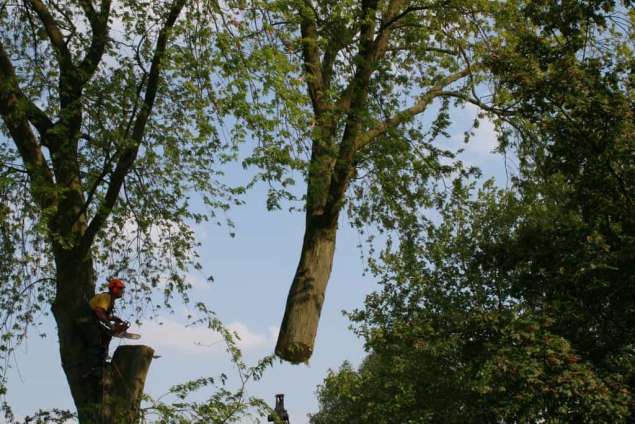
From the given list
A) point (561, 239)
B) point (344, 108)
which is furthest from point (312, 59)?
point (561, 239)

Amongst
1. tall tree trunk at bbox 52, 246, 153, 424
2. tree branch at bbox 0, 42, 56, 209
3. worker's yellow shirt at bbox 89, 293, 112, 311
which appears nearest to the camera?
tall tree trunk at bbox 52, 246, 153, 424

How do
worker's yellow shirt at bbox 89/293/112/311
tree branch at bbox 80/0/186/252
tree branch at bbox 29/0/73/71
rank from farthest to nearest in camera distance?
tree branch at bbox 29/0/73/71, tree branch at bbox 80/0/186/252, worker's yellow shirt at bbox 89/293/112/311

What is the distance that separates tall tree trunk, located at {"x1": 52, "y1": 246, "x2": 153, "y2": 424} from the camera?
31.2 feet

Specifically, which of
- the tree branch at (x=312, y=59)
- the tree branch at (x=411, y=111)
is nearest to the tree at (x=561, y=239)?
the tree branch at (x=411, y=111)

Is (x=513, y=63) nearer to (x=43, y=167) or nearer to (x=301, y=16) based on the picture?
(x=301, y=16)

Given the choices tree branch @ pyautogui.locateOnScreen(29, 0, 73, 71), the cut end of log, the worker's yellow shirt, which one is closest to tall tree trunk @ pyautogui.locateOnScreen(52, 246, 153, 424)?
the worker's yellow shirt

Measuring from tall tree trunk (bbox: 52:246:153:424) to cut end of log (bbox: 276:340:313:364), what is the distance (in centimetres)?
154

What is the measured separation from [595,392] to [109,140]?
8.80m

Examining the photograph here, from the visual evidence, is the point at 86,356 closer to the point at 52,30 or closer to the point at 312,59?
the point at 52,30

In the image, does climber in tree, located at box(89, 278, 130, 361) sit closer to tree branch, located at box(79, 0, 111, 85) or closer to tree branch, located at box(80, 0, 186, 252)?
tree branch, located at box(80, 0, 186, 252)

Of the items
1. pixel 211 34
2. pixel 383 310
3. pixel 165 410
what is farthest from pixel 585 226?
pixel 383 310

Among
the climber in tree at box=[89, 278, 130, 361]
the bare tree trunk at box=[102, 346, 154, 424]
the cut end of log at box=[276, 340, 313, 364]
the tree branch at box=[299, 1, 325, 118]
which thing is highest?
the tree branch at box=[299, 1, 325, 118]

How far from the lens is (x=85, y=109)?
1170 cm

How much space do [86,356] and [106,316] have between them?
0.52 metres
